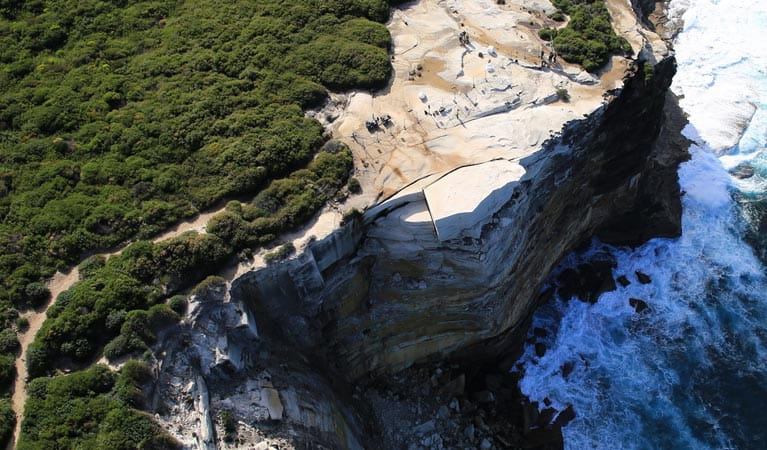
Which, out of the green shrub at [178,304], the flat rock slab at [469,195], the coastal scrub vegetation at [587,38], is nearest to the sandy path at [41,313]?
the green shrub at [178,304]

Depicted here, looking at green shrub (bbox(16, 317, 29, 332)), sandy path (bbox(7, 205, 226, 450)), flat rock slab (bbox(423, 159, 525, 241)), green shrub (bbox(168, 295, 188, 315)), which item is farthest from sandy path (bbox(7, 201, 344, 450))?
flat rock slab (bbox(423, 159, 525, 241))

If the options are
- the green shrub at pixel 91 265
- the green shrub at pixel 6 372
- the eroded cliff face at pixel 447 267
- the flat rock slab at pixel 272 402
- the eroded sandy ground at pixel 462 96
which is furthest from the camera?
the eroded sandy ground at pixel 462 96

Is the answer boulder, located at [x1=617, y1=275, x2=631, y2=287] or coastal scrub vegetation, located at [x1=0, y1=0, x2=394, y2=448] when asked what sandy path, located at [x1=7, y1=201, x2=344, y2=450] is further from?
boulder, located at [x1=617, y1=275, x2=631, y2=287]

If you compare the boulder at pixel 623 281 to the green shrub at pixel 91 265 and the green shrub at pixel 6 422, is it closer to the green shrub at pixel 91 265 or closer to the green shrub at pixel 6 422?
the green shrub at pixel 91 265

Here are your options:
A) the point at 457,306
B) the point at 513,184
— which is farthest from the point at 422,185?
the point at 457,306

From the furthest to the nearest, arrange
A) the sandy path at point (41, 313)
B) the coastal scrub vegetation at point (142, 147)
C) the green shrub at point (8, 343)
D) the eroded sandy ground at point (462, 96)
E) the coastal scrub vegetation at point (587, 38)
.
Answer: the coastal scrub vegetation at point (587, 38) → the eroded sandy ground at point (462, 96) → the coastal scrub vegetation at point (142, 147) → the green shrub at point (8, 343) → the sandy path at point (41, 313)

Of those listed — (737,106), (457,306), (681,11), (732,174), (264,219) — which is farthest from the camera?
(681,11)

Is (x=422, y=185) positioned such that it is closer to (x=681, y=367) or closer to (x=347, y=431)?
(x=347, y=431)
